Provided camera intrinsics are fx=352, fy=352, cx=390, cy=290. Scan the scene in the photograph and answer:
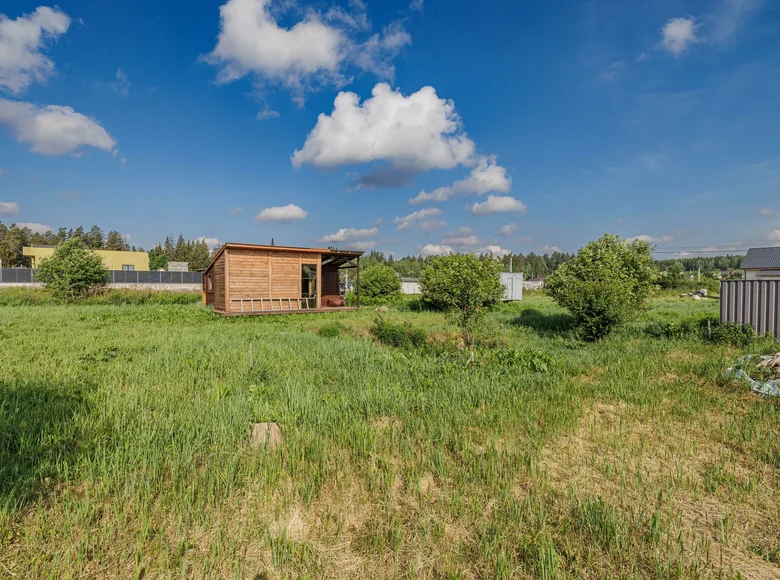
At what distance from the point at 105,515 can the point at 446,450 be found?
3565 millimetres

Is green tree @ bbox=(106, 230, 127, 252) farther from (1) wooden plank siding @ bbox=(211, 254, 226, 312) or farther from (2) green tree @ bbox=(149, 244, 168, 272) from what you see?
(1) wooden plank siding @ bbox=(211, 254, 226, 312)

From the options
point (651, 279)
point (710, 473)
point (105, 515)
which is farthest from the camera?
point (651, 279)

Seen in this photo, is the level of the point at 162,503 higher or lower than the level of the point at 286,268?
lower

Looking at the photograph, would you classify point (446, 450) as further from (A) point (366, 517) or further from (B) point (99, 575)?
A: (B) point (99, 575)

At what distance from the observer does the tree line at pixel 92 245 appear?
2399 inches

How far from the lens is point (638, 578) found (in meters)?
2.49

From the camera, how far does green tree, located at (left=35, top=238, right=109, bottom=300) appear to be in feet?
82.9

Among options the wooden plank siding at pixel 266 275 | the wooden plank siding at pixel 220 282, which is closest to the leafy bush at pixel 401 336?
the wooden plank siding at pixel 266 275

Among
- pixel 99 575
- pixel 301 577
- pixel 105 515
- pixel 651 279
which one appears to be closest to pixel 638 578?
pixel 301 577

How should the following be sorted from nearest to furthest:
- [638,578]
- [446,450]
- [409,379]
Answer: [638,578]
[446,450]
[409,379]

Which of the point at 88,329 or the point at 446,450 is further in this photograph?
the point at 88,329

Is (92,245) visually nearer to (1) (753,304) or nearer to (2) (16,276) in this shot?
(2) (16,276)

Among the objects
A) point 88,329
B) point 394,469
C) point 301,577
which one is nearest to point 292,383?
point 394,469

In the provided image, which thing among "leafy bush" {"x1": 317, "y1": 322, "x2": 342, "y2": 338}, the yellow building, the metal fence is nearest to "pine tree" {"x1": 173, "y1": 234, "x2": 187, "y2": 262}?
the yellow building
